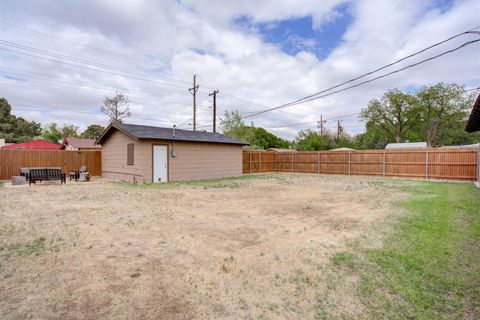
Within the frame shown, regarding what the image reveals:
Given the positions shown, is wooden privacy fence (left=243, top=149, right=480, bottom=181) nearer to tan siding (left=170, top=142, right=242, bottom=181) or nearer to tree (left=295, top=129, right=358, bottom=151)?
tan siding (left=170, top=142, right=242, bottom=181)

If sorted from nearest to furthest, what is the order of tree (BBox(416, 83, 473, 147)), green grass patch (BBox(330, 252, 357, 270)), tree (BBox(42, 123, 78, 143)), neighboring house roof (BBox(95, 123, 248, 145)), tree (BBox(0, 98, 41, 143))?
green grass patch (BBox(330, 252, 357, 270)), neighboring house roof (BBox(95, 123, 248, 145)), tree (BBox(416, 83, 473, 147)), tree (BBox(0, 98, 41, 143)), tree (BBox(42, 123, 78, 143))

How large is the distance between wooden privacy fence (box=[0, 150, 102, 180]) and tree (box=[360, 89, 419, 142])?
36419mm

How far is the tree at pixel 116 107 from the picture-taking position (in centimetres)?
3441

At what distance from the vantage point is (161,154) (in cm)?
1406

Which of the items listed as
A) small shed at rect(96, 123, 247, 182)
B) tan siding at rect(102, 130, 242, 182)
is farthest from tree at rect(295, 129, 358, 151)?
small shed at rect(96, 123, 247, 182)

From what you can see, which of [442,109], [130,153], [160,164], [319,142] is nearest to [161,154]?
[160,164]

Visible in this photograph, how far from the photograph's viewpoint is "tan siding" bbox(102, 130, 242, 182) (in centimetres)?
1355

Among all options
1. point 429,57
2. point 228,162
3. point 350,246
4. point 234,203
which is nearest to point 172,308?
point 350,246

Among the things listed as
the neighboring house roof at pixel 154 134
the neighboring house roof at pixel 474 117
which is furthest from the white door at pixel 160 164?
the neighboring house roof at pixel 474 117

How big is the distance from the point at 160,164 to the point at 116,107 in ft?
82.4

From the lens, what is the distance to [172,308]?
2.45 m

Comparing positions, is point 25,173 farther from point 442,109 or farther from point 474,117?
point 442,109

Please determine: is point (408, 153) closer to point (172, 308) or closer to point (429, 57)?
point (429, 57)

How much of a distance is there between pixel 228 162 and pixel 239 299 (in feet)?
49.9
